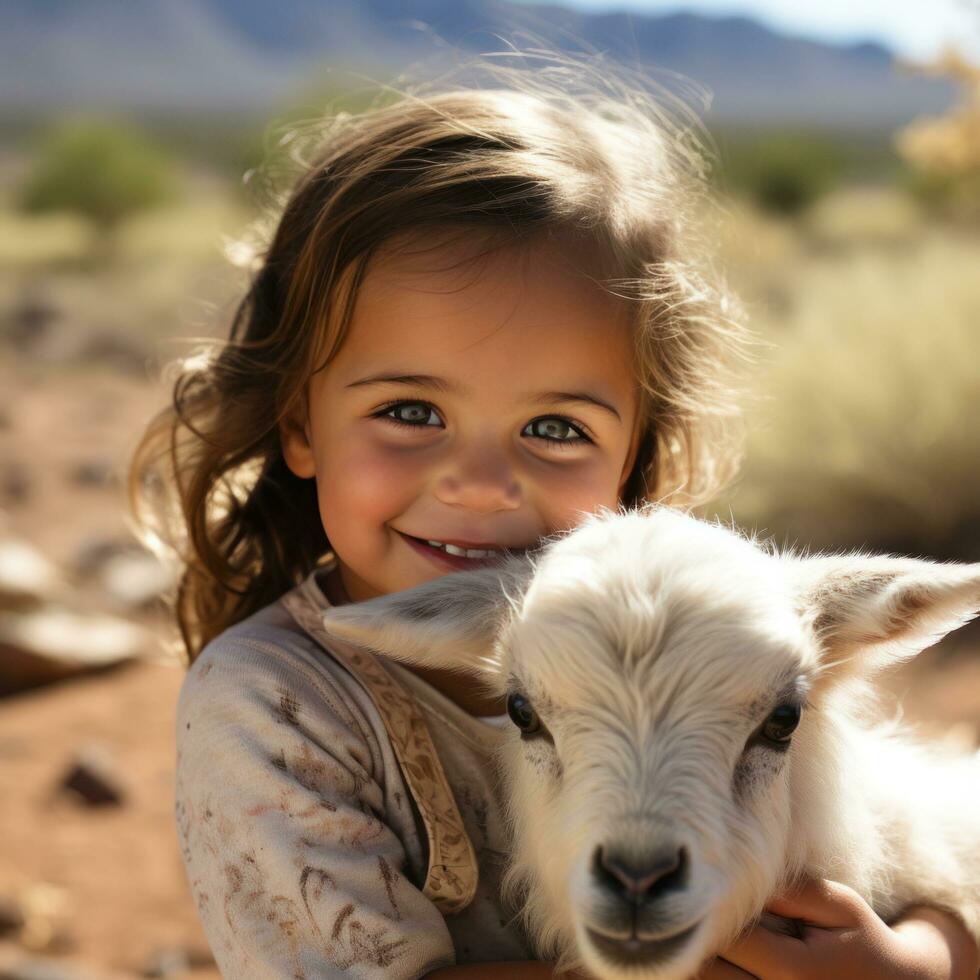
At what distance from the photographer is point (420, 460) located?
2.94 meters

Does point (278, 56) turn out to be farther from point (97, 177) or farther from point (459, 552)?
point (459, 552)

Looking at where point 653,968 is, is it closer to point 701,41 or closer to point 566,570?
point 566,570

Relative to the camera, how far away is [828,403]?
34.2 feet

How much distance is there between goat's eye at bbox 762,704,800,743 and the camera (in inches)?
94.3

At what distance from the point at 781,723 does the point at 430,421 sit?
3.62ft

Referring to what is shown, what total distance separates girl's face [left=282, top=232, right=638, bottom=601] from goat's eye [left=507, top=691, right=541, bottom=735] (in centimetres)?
50

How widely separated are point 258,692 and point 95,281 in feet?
79.3

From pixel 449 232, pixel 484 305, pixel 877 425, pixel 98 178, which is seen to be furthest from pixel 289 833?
pixel 98 178

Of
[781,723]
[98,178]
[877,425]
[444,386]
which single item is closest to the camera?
[781,723]

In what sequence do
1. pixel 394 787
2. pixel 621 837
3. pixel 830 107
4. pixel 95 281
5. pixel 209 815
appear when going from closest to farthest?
pixel 621 837, pixel 209 815, pixel 394 787, pixel 95 281, pixel 830 107

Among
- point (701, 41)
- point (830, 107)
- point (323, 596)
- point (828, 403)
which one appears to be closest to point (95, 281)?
point (828, 403)

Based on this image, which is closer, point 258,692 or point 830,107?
point 258,692

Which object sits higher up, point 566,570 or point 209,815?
point 566,570

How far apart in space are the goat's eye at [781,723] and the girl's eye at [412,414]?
3.52 feet
